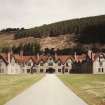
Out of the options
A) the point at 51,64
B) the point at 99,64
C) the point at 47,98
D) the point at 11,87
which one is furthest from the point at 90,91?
the point at 51,64

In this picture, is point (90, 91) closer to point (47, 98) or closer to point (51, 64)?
point (47, 98)

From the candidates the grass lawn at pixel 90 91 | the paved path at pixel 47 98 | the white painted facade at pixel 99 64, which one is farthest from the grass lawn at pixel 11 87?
the white painted facade at pixel 99 64

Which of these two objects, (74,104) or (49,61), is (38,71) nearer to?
(49,61)

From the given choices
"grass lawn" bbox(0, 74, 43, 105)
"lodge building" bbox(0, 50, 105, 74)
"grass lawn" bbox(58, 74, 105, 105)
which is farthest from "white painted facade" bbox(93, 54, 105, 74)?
"grass lawn" bbox(58, 74, 105, 105)

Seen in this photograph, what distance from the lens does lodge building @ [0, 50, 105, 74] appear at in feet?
374

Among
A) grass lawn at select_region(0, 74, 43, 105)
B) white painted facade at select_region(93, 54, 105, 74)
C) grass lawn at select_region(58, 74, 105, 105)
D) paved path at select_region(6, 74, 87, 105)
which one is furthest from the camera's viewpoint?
white painted facade at select_region(93, 54, 105, 74)

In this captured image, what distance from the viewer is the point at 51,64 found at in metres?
133

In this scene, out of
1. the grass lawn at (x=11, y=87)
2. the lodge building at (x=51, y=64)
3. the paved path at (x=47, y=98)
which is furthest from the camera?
the lodge building at (x=51, y=64)

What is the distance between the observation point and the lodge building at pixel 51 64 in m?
114

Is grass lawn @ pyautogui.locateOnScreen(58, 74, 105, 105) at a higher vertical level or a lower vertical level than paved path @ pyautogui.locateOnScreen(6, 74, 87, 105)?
lower

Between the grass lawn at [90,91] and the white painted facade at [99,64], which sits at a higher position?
the white painted facade at [99,64]

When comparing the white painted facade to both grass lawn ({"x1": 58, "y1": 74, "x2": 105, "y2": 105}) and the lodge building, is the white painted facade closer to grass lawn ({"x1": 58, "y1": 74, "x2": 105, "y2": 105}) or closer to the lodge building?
the lodge building

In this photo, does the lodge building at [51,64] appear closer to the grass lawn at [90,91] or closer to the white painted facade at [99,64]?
the white painted facade at [99,64]

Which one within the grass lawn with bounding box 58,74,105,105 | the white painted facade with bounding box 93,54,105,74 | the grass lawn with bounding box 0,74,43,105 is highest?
Result: the white painted facade with bounding box 93,54,105,74
